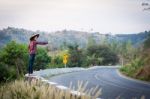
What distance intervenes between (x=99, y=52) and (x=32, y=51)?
9256cm

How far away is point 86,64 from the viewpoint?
324 ft

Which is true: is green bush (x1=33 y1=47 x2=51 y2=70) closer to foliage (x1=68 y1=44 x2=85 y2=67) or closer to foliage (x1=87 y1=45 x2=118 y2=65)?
foliage (x1=68 y1=44 x2=85 y2=67)

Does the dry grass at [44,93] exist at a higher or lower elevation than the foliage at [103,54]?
higher

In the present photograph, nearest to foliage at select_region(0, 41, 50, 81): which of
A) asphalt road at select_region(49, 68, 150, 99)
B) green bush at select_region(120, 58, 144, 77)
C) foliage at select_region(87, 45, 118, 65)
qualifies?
asphalt road at select_region(49, 68, 150, 99)

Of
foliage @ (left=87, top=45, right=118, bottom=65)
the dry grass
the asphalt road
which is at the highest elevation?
the dry grass

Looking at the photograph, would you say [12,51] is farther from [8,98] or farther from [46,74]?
[8,98]

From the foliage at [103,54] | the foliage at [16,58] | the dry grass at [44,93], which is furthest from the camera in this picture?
the foliage at [103,54]

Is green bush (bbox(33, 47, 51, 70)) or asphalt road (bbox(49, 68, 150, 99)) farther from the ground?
asphalt road (bbox(49, 68, 150, 99))

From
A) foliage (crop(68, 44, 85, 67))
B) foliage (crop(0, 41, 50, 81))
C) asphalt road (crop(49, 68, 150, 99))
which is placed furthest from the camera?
foliage (crop(68, 44, 85, 67))

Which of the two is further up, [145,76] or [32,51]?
[32,51]

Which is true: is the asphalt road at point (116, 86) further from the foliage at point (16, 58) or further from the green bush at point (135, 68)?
the green bush at point (135, 68)

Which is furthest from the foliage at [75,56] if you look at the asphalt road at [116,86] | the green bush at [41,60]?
the asphalt road at [116,86]

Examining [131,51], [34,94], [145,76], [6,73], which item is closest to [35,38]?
[6,73]

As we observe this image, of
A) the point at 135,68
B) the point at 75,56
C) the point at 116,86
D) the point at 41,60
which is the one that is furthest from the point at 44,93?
the point at 75,56
